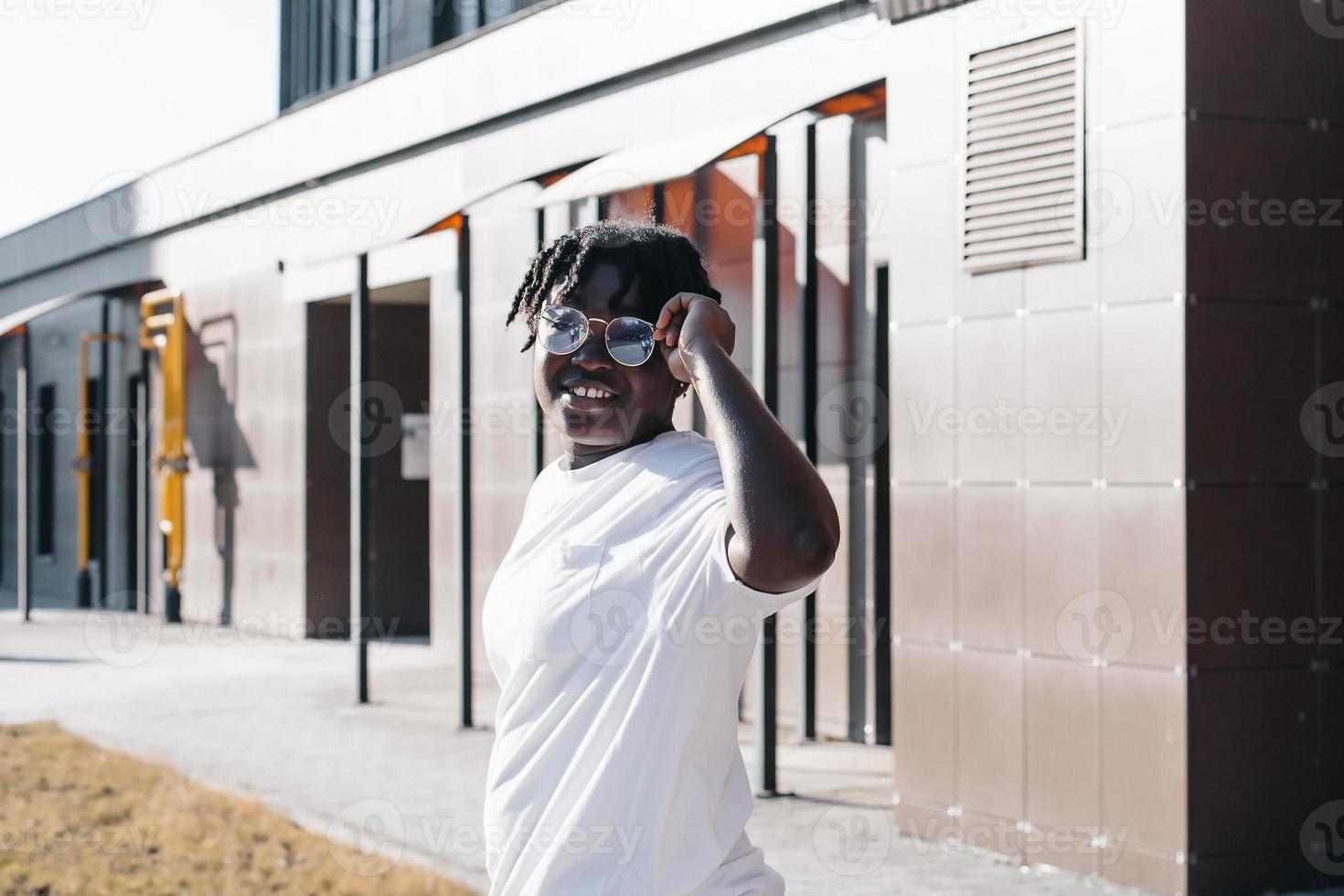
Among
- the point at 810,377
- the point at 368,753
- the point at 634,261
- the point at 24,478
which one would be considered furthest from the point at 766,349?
the point at 24,478

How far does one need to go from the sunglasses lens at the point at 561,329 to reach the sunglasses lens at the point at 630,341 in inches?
2.2

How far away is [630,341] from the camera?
2283mm

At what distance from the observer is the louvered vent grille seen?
6754 mm

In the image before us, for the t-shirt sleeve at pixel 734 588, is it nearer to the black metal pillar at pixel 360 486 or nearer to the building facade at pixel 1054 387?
the building facade at pixel 1054 387

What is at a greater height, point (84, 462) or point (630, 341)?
point (630, 341)

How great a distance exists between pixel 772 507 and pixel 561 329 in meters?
0.57

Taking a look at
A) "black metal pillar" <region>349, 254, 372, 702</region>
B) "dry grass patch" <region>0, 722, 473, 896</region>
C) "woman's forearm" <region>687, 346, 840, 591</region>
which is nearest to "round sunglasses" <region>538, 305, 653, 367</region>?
"woman's forearm" <region>687, 346, 840, 591</region>

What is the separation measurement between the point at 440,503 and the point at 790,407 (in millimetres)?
5247

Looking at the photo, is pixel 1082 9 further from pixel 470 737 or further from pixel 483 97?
pixel 483 97

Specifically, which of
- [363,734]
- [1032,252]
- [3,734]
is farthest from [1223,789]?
[3,734]

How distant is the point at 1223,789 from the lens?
624cm

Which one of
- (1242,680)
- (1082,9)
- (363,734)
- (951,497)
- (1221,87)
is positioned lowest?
(363,734)

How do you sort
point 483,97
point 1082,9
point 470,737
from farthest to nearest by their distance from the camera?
point 483,97
point 470,737
point 1082,9

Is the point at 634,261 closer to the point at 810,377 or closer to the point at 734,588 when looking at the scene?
the point at 734,588
